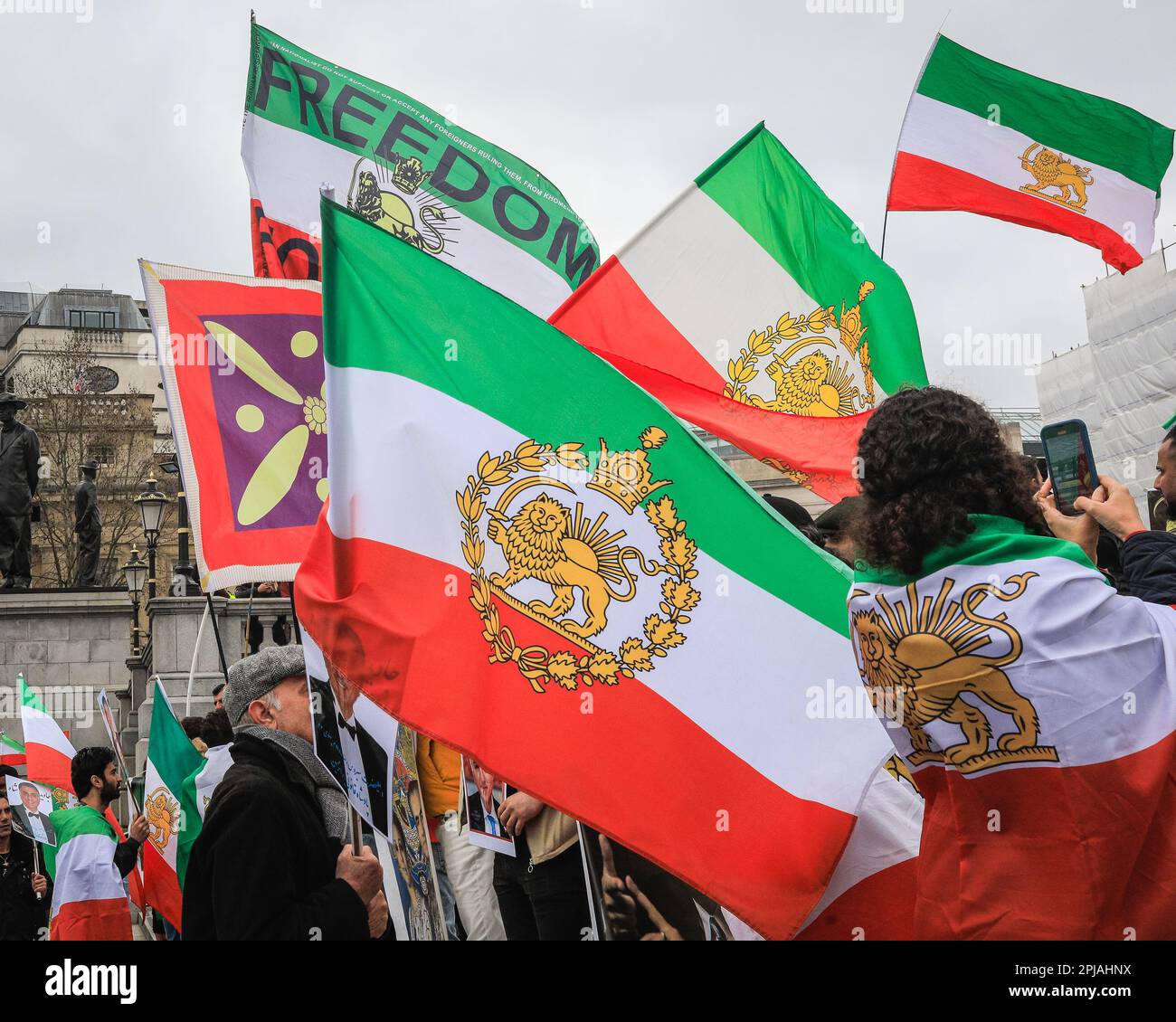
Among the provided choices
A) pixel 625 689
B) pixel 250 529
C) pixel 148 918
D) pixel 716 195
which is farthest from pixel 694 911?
pixel 148 918

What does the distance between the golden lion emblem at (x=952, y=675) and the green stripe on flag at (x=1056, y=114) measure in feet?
18.8

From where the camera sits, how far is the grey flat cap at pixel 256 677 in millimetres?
4070

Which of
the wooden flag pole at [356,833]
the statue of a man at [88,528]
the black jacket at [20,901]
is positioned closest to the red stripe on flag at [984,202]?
the wooden flag pole at [356,833]

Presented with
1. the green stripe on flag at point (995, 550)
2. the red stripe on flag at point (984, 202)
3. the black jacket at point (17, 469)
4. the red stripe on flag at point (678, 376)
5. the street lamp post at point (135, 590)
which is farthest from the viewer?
the street lamp post at point (135, 590)

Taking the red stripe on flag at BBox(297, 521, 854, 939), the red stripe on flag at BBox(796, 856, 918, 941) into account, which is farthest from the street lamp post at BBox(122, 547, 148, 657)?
the red stripe on flag at BBox(796, 856, 918, 941)

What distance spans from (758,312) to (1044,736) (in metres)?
4.46

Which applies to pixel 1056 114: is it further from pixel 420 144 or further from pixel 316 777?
pixel 316 777

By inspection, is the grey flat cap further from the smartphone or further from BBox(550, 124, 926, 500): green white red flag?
BBox(550, 124, 926, 500): green white red flag

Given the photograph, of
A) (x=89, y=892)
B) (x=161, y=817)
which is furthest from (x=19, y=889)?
(x=161, y=817)

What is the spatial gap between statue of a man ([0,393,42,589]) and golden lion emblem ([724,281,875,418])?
15962 millimetres

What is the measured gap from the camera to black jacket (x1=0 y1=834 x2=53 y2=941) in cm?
834

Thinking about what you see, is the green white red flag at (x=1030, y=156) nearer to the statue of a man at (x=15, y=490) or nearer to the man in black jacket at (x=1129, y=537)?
the man in black jacket at (x=1129, y=537)

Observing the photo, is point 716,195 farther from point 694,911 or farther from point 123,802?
point 123,802
